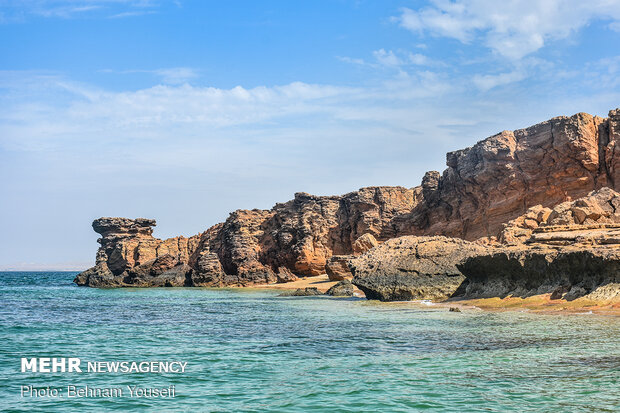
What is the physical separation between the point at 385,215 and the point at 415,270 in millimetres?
34995

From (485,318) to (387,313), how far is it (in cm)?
440

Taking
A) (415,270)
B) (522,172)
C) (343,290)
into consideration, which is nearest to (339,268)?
(343,290)

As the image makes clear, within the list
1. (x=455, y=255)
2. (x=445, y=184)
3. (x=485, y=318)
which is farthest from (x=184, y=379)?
(x=445, y=184)

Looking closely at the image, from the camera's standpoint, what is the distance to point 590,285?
1788 cm

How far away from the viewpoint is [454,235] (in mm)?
49312

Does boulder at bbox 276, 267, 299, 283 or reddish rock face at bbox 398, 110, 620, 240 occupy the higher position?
reddish rock face at bbox 398, 110, 620, 240

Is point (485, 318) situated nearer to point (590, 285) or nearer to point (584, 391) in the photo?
point (590, 285)

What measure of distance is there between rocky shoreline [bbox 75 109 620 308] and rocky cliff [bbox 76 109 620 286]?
12 centimetres

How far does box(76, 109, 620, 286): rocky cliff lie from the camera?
128 feet

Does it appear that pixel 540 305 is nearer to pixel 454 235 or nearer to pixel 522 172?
pixel 522 172

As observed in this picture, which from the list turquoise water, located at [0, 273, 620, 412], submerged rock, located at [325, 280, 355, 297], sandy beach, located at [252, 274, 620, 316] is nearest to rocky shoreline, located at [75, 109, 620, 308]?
sandy beach, located at [252, 274, 620, 316]

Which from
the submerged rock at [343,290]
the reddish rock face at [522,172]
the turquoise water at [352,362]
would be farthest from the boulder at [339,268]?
the turquoise water at [352,362]

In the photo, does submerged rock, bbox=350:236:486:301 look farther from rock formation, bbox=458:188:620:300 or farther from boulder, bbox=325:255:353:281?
boulder, bbox=325:255:353:281

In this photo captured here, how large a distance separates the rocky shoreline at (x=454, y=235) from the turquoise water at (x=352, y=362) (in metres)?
3.53
